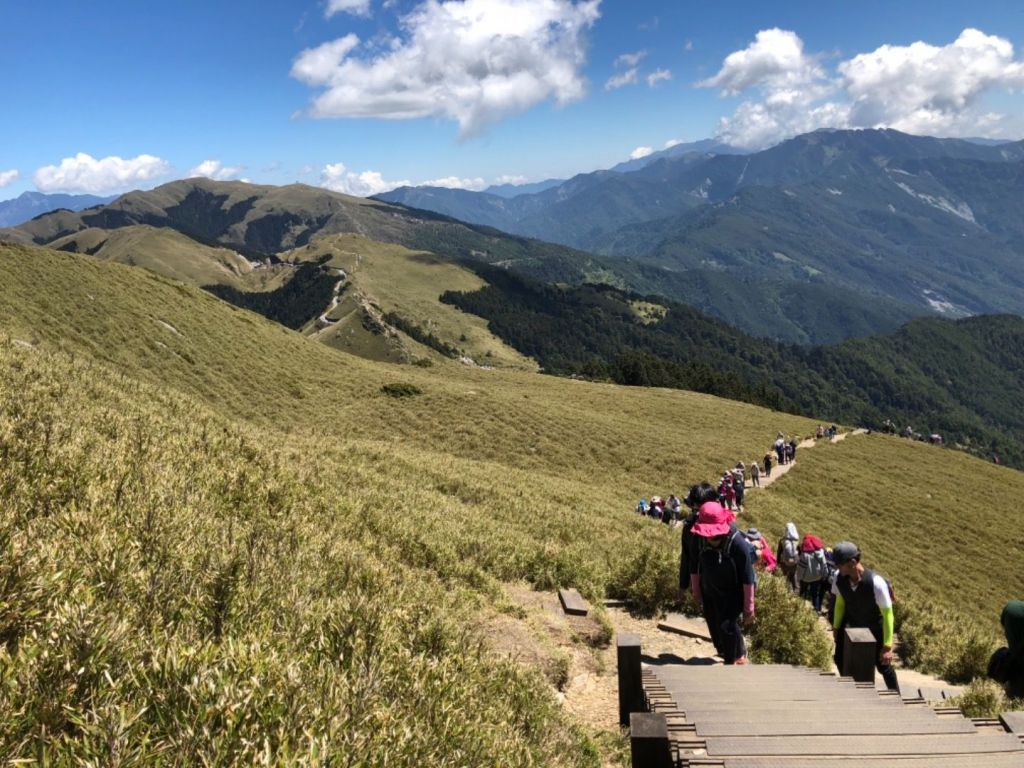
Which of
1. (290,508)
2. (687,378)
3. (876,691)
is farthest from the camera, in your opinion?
(687,378)

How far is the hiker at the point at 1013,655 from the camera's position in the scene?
7.25 m

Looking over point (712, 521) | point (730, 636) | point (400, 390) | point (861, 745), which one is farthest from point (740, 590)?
point (400, 390)

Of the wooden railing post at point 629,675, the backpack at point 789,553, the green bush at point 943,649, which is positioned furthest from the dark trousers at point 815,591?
the wooden railing post at point 629,675

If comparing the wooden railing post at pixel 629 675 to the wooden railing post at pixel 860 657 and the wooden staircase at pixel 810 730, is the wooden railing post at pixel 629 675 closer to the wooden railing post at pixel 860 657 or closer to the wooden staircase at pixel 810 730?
the wooden staircase at pixel 810 730

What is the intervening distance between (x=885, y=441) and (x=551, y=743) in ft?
213

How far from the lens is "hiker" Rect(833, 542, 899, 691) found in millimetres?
8271

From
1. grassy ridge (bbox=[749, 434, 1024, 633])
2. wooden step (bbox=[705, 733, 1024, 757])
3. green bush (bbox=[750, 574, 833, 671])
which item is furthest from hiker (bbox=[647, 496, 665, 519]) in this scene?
wooden step (bbox=[705, 733, 1024, 757])

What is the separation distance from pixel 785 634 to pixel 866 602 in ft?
6.32

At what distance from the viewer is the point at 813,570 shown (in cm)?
1538

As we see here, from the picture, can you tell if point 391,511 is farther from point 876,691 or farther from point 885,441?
point 885,441

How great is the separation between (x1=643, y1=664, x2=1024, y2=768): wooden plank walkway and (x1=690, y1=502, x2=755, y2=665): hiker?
2000mm

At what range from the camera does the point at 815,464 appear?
1812 inches

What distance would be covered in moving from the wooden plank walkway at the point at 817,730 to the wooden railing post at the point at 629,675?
0.16 metres

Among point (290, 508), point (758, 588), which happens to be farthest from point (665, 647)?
point (290, 508)
